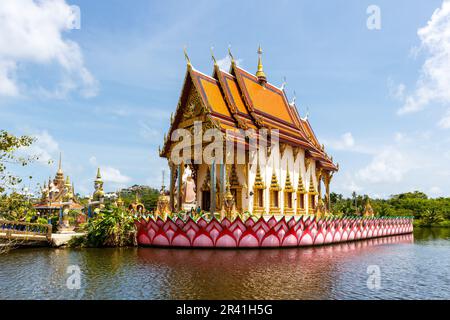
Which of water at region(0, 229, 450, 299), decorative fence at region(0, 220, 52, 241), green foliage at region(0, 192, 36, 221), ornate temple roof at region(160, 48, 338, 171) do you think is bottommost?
water at region(0, 229, 450, 299)

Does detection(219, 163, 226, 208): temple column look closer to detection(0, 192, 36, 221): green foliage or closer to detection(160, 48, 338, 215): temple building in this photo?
detection(160, 48, 338, 215): temple building

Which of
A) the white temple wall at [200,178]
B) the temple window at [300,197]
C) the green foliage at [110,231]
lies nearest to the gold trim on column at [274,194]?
the temple window at [300,197]

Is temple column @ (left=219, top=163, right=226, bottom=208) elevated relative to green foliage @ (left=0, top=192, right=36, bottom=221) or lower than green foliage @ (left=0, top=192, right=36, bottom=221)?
elevated

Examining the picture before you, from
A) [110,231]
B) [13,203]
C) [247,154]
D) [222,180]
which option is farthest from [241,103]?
[13,203]

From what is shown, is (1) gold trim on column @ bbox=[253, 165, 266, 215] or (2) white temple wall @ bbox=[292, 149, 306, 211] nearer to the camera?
(1) gold trim on column @ bbox=[253, 165, 266, 215]

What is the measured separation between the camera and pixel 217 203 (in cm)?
1762

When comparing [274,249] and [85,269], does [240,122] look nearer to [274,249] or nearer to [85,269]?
[274,249]

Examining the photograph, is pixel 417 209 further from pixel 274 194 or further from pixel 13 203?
pixel 13 203

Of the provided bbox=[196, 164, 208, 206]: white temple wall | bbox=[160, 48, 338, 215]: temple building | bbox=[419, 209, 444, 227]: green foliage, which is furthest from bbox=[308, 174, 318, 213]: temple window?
bbox=[419, 209, 444, 227]: green foliage

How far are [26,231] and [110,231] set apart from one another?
3467mm

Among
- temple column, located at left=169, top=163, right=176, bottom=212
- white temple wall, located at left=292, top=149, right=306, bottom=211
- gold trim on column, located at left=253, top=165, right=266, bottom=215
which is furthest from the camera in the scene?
white temple wall, located at left=292, top=149, right=306, bottom=211

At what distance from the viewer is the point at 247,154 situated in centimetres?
1814

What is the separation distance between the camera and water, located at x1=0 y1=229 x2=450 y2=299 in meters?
6.86
